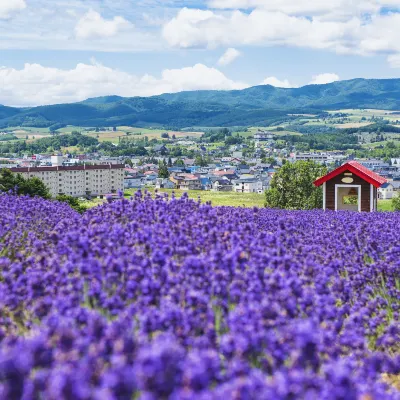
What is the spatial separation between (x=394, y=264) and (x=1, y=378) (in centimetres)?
501

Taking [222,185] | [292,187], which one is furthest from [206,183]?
[292,187]

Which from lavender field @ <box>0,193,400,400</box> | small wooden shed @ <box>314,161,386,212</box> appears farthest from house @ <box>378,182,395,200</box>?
lavender field @ <box>0,193,400,400</box>

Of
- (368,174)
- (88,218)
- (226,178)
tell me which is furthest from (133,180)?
(88,218)

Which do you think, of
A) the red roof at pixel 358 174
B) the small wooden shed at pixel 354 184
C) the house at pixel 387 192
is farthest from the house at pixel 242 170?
the red roof at pixel 358 174

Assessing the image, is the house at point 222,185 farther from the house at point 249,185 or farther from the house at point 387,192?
the house at point 387,192

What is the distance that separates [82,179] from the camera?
439 feet

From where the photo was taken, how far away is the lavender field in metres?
2.31

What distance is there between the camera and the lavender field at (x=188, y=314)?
2309 mm

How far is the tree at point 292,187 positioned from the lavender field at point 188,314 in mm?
28048

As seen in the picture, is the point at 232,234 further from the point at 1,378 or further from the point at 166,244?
the point at 1,378

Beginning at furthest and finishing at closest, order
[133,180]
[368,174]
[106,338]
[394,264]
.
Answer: [133,180] < [368,174] < [394,264] < [106,338]

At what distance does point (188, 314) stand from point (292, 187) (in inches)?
1311

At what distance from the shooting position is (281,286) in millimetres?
4004

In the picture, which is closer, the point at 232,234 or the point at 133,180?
the point at 232,234
